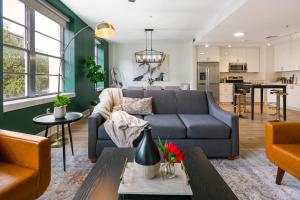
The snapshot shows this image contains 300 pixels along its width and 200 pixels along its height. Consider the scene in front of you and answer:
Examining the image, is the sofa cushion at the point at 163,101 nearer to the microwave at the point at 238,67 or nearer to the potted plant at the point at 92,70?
the potted plant at the point at 92,70

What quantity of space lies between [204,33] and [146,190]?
6099mm

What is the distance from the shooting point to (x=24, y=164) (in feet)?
5.08

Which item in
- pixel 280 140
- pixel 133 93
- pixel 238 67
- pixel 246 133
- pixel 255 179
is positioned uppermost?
pixel 238 67

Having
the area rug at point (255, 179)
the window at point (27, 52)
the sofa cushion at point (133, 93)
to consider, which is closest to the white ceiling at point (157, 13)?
the window at point (27, 52)

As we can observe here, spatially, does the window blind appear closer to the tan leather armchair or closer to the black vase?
the tan leather armchair

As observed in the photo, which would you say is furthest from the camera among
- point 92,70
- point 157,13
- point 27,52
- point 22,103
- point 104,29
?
point 92,70

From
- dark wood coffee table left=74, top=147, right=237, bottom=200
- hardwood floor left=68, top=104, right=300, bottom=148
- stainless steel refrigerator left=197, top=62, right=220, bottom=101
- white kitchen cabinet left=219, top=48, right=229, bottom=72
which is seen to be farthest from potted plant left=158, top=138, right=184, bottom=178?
white kitchen cabinet left=219, top=48, right=229, bottom=72

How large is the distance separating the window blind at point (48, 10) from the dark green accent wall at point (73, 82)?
110mm

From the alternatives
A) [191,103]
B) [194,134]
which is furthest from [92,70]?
[194,134]

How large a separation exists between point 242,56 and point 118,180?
8.68 m

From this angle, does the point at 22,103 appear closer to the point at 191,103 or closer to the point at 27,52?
the point at 27,52

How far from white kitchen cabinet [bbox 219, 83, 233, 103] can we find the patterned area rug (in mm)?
6020

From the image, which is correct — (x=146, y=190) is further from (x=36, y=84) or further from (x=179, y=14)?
(x=179, y=14)

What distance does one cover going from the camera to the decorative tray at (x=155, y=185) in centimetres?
117
